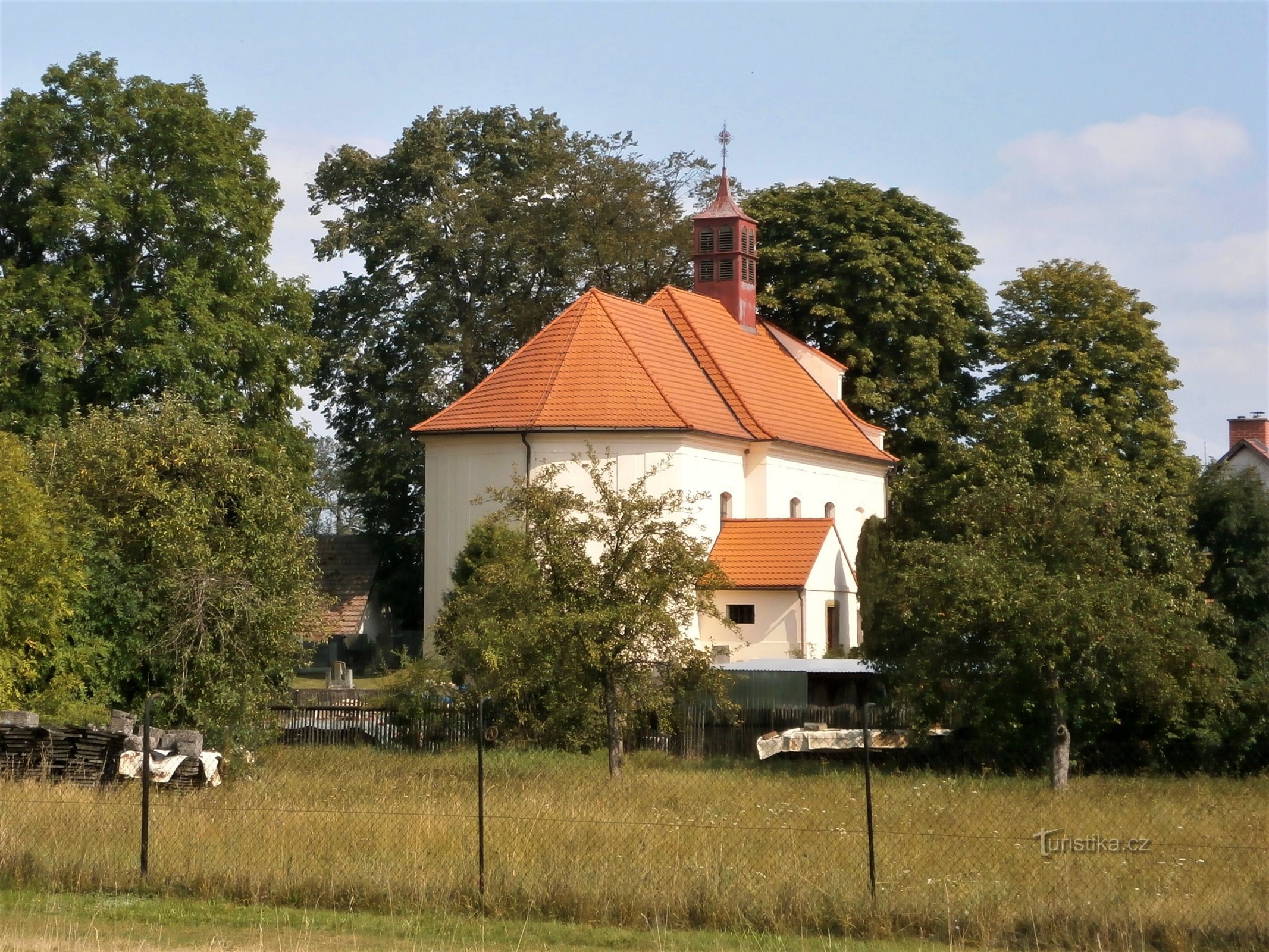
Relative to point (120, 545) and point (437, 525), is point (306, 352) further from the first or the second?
point (120, 545)

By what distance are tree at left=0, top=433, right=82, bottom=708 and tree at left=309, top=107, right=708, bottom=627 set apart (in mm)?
24506

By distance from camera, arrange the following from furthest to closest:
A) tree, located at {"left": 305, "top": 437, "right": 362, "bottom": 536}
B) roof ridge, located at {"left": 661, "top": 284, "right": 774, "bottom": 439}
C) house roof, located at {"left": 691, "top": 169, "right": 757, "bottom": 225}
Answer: tree, located at {"left": 305, "top": 437, "right": 362, "bottom": 536} → house roof, located at {"left": 691, "top": 169, "right": 757, "bottom": 225} → roof ridge, located at {"left": 661, "top": 284, "right": 774, "bottom": 439}

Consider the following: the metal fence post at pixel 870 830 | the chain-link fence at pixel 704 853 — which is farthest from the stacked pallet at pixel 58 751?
the metal fence post at pixel 870 830

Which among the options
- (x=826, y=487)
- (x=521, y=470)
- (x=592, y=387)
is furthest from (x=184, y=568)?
(x=826, y=487)

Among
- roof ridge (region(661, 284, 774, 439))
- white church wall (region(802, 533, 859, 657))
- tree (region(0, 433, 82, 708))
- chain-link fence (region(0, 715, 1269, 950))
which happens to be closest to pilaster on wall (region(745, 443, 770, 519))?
roof ridge (region(661, 284, 774, 439))

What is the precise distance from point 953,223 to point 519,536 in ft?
83.5

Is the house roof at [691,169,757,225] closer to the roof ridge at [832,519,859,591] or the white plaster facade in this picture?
the white plaster facade

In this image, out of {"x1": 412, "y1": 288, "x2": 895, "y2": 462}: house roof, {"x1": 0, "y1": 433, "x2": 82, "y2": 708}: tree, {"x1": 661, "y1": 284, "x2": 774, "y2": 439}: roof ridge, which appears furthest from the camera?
{"x1": 661, "y1": 284, "x2": 774, "y2": 439}: roof ridge

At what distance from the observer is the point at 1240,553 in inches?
968

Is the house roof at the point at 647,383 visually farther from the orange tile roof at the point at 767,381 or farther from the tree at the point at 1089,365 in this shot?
the tree at the point at 1089,365

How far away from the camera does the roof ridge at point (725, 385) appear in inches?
1572

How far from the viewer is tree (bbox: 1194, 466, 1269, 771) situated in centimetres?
2361

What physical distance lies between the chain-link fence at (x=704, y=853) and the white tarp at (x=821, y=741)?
483 centimetres

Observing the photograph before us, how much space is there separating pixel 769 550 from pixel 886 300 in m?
12.5
